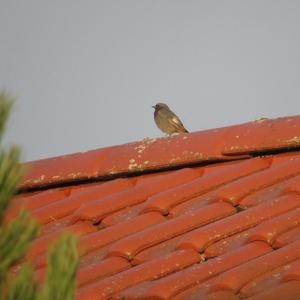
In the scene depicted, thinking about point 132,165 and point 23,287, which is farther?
point 132,165

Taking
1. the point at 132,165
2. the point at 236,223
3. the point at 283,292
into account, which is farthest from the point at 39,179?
the point at 283,292

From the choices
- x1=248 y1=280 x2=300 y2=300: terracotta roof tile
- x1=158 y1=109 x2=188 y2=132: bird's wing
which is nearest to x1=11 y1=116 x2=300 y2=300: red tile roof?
x1=248 y1=280 x2=300 y2=300: terracotta roof tile

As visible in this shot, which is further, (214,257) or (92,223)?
(92,223)

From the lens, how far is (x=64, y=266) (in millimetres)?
2080

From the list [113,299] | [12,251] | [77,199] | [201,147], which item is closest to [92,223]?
[77,199]

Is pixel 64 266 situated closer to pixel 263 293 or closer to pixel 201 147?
pixel 263 293

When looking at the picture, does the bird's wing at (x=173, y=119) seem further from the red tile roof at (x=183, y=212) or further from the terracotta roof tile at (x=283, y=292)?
the terracotta roof tile at (x=283, y=292)

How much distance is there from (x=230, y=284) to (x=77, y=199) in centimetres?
179

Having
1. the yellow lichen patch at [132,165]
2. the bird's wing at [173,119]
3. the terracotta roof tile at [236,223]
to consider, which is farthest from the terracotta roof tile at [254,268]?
the bird's wing at [173,119]

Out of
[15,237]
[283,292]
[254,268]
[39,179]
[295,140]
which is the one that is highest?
[39,179]

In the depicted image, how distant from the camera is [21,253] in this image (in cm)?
216

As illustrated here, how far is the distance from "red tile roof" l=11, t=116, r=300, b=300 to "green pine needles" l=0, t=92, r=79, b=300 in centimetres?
9

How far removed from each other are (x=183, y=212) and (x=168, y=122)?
7491mm

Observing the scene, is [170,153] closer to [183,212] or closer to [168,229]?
[183,212]
